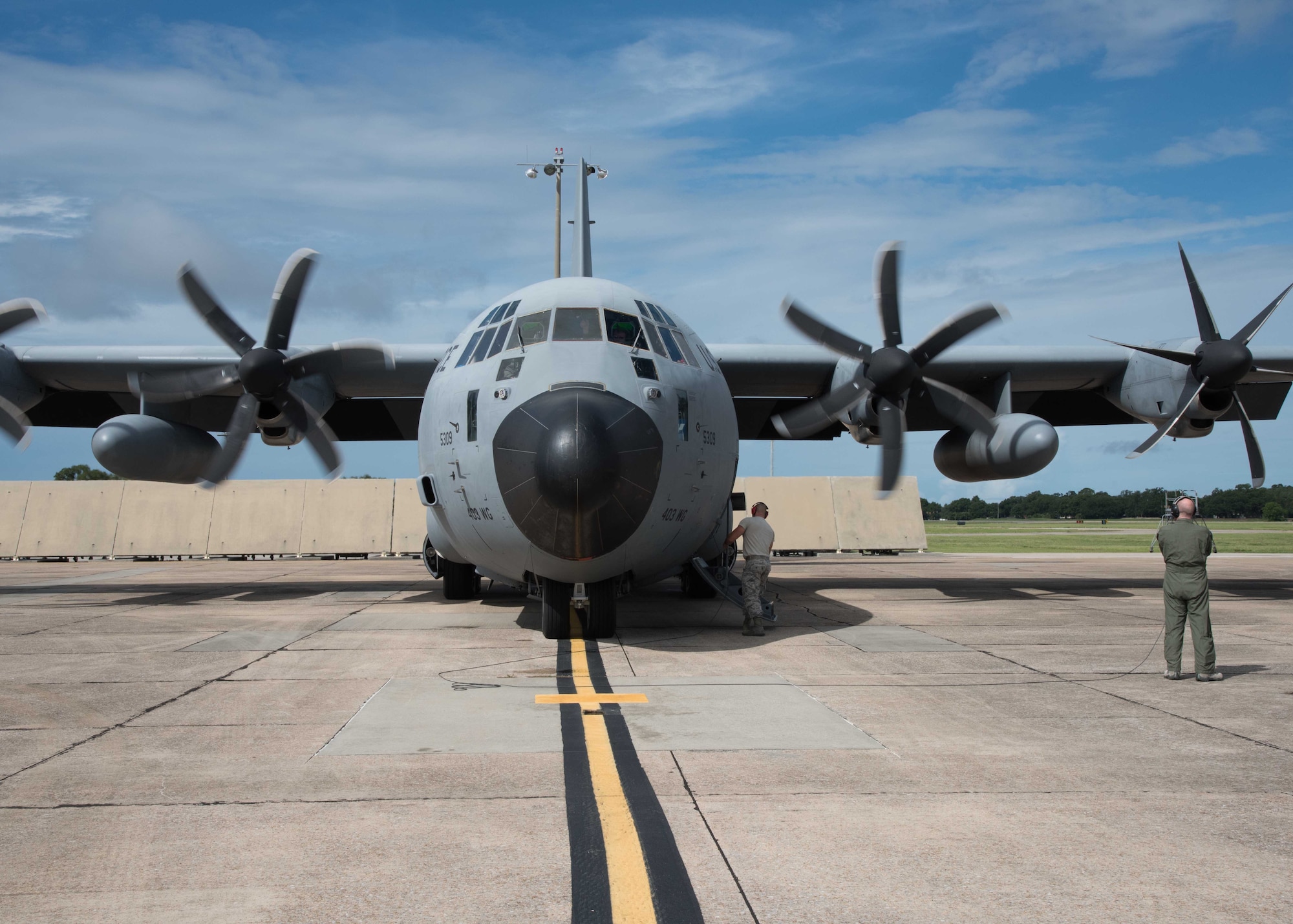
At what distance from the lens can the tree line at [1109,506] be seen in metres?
122

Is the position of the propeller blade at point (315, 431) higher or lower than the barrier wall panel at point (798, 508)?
higher

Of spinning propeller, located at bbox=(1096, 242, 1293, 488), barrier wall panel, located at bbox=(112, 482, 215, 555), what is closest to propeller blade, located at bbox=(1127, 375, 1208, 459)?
spinning propeller, located at bbox=(1096, 242, 1293, 488)

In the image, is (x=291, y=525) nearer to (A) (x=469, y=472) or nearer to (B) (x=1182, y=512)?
(A) (x=469, y=472)

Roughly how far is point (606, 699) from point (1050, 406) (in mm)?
16425

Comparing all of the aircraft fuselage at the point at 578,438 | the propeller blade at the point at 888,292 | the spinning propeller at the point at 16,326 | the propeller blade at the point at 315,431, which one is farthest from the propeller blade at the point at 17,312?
the propeller blade at the point at 888,292

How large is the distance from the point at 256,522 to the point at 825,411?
2395cm

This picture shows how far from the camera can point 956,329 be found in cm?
1502

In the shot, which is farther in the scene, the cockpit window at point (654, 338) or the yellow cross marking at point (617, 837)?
the cockpit window at point (654, 338)

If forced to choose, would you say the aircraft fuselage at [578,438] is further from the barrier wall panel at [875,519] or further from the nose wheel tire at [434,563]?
the barrier wall panel at [875,519]

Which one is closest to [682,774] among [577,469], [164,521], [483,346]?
[577,469]

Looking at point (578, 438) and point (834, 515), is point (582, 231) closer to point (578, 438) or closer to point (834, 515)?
point (578, 438)

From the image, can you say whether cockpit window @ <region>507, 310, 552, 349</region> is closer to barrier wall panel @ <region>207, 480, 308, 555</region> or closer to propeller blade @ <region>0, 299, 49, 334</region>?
propeller blade @ <region>0, 299, 49, 334</region>

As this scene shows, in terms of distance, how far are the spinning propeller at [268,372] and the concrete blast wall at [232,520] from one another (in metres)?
17.1

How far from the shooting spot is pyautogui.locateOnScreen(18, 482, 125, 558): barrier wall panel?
32.3 meters
